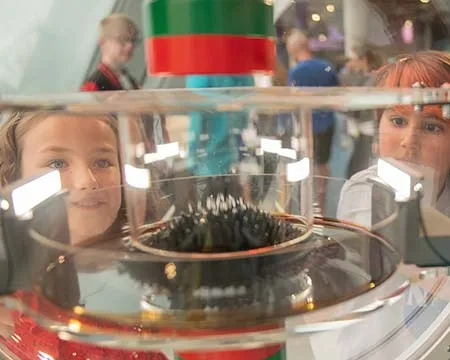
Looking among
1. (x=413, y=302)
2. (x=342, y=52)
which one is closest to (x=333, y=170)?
(x=413, y=302)

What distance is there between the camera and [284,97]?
37 cm

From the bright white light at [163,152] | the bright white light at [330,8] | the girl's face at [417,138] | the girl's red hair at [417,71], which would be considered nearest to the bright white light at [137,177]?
the bright white light at [163,152]

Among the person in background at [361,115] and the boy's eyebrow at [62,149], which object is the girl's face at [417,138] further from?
the boy's eyebrow at [62,149]

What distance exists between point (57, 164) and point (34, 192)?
0.11 metres

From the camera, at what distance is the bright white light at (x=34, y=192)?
0.41 metres

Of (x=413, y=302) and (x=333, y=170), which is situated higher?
(x=333, y=170)

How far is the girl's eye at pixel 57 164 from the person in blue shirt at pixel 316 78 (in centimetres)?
23

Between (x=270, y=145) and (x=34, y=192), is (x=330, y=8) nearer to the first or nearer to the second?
(x=270, y=145)

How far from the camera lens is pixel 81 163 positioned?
569 mm

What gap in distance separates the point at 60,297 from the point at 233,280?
0.31ft

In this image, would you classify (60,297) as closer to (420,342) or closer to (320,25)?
(420,342)

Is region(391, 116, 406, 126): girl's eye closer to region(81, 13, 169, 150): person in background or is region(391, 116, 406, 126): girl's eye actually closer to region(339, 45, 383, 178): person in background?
region(339, 45, 383, 178): person in background

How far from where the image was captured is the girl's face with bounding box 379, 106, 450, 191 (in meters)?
0.67

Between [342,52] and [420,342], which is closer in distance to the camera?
[420,342]
